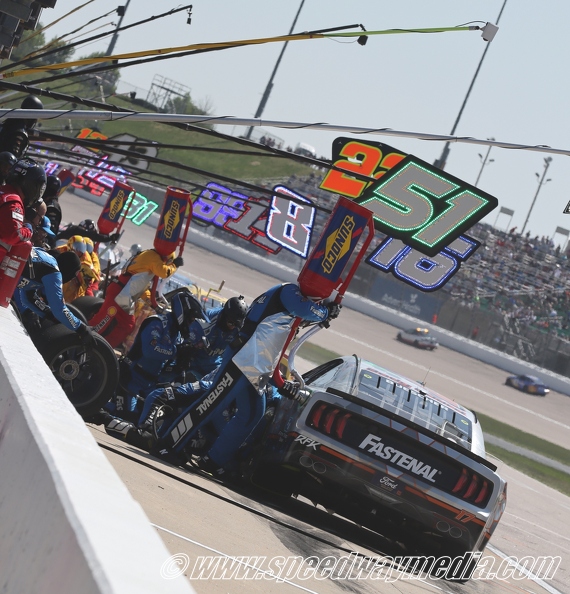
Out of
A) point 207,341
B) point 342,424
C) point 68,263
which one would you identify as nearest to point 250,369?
point 342,424

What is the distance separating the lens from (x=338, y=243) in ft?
23.2

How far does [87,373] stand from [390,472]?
2.29m

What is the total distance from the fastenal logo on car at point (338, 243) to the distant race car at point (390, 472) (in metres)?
0.94

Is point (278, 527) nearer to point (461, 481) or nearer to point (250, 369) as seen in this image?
point (250, 369)

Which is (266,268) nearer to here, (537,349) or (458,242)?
(537,349)

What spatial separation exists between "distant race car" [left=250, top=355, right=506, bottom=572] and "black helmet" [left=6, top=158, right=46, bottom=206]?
234 centimetres

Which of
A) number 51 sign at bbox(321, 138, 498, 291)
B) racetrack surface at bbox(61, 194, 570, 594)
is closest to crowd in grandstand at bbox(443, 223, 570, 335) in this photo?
racetrack surface at bbox(61, 194, 570, 594)

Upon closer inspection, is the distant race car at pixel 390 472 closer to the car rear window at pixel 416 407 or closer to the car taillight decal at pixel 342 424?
the car taillight decal at pixel 342 424

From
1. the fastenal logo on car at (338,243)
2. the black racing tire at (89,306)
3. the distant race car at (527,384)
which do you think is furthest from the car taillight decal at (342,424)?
the distant race car at (527,384)

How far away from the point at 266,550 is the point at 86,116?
330 centimetres

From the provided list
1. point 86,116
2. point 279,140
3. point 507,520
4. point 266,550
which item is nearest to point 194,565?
point 266,550

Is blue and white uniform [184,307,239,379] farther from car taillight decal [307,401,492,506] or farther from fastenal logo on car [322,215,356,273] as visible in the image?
car taillight decal [307,401,492,506]

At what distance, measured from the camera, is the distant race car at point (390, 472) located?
21.1 feet

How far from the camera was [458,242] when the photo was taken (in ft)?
28.8
